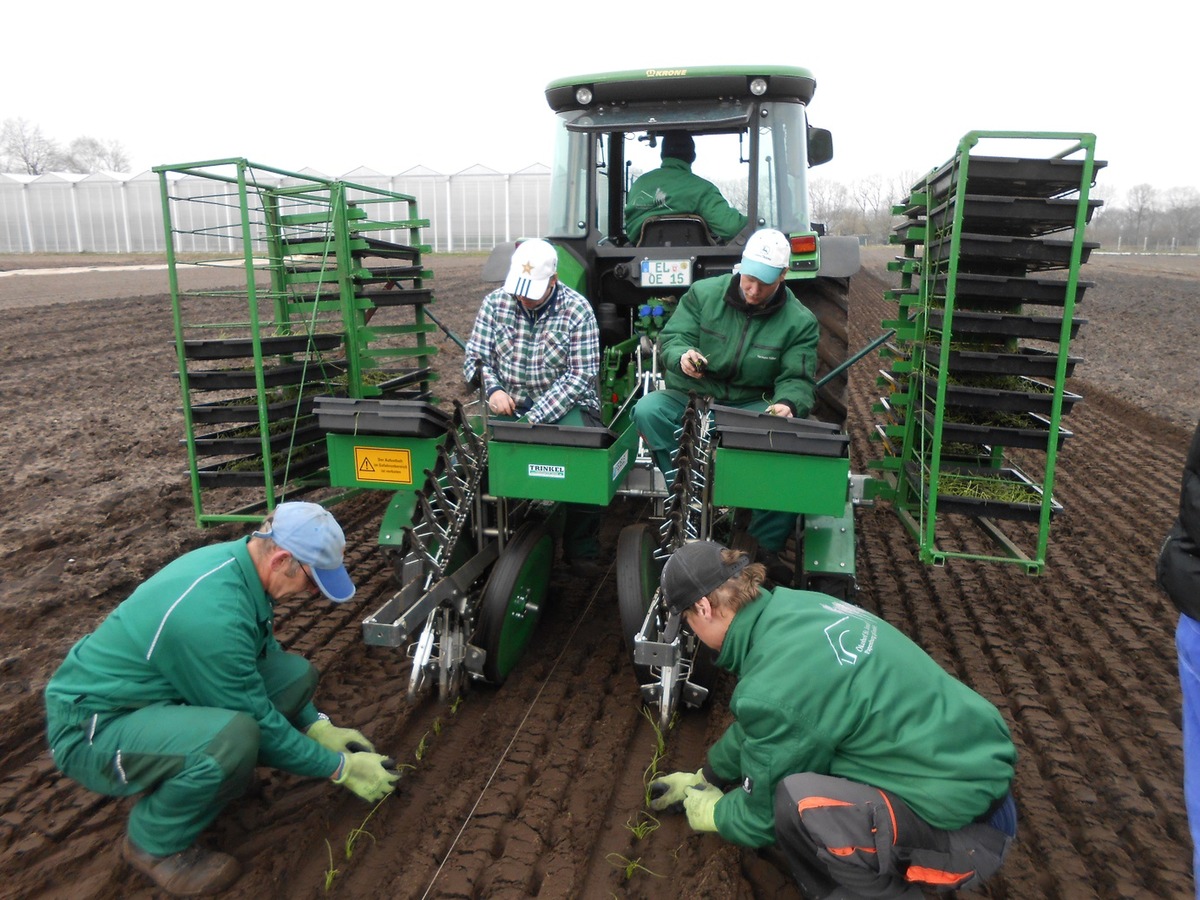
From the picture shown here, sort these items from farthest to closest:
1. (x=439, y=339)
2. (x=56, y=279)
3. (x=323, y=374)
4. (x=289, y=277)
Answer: (x=56, y=279) → (x=439, y=339) → (x=289, y=277) → (x=323, y=374)

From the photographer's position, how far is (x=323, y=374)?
5.03 m

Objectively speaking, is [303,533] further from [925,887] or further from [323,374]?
[323,374]

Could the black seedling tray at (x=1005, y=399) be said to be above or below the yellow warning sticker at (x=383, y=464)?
above

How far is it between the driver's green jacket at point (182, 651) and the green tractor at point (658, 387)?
518 millimetres

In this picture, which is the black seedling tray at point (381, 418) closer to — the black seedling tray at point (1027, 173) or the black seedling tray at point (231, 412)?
the black seedling tray at point (231, 412)

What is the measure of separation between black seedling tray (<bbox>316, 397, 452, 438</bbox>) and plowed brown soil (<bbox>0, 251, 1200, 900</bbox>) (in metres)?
1.04

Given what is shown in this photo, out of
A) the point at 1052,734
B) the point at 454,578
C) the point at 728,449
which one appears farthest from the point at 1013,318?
the point at 454,578

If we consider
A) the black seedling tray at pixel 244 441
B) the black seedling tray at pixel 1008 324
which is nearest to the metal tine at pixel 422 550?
the black seedling tray at pixel 244 441

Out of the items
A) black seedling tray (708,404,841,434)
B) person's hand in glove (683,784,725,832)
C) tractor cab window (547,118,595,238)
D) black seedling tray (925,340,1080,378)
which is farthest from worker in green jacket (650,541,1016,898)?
tractor cab window (547,118,595,238)

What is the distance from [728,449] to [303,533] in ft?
5.10

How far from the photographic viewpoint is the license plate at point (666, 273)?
4883 mm

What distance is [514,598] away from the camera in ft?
12.3

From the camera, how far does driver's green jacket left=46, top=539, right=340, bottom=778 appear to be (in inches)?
101

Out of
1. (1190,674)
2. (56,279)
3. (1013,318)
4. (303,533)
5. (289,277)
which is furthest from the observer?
(56,279)
